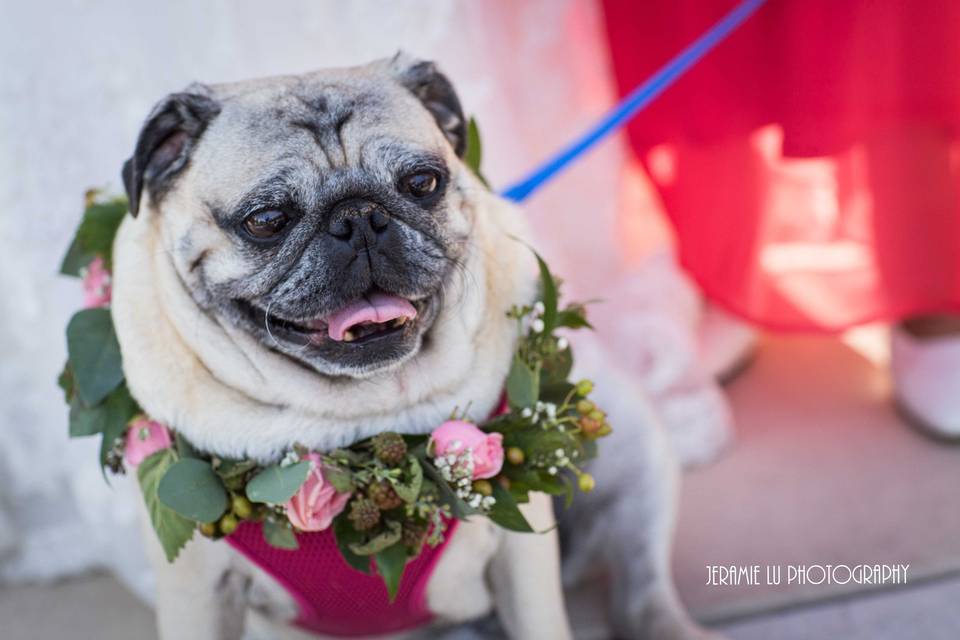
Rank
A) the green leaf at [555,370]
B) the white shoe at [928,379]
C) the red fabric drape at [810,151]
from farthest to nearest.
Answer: the white shoe at [928,379] → the red fabric drape at [810,151] → the green leaf at [555,370]

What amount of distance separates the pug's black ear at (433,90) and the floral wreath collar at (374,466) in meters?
0.25

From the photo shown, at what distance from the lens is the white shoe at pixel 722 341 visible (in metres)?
2.55

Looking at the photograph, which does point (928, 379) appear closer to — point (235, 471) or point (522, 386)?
A: point (522, 386)

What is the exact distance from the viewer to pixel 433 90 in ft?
4.33

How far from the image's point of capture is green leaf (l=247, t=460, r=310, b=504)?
1177 mm

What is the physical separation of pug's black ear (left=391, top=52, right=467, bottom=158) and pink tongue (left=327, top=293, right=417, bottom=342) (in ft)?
0.83

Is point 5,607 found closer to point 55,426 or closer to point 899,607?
point 55,426

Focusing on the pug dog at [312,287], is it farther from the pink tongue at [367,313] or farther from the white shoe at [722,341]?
the white shoe at [722,341]

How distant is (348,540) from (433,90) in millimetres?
577

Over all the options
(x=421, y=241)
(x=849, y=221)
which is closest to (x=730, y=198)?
(x=849, y=221)

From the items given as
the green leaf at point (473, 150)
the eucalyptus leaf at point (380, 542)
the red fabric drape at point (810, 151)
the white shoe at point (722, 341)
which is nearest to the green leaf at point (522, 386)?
the eucalyptus leaf at point (380, 542)

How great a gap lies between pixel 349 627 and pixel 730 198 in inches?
52.6

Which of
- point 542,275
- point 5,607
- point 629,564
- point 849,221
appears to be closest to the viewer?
point 542,275

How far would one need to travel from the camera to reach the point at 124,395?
1.32 metres
